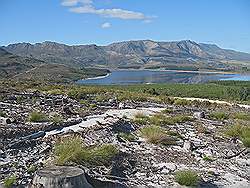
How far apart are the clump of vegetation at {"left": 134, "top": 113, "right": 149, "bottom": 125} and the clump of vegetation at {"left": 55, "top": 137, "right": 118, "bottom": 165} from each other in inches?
272

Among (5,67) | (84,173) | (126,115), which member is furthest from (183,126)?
(5,67)

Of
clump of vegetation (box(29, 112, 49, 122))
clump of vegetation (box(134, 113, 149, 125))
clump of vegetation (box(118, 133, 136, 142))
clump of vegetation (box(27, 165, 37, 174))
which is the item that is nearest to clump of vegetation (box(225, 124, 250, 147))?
clump of vegetation (box(134, 113, 149, 125))

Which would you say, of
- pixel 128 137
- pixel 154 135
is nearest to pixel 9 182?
pixel 128 137

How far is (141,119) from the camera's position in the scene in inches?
828

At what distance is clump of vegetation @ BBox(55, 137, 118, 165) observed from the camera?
12.0m

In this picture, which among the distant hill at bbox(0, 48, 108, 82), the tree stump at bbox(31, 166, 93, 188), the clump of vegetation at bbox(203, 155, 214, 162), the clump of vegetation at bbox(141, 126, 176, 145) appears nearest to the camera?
the tree stump at bbox(31, 166, 93, 188)

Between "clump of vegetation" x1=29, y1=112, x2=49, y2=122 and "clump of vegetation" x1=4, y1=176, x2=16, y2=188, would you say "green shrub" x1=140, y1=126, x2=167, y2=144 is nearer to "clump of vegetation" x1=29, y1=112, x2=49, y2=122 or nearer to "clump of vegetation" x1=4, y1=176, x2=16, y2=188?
Result: "clump of vegetation" x1=29, y1=112, x2=49, y2=122

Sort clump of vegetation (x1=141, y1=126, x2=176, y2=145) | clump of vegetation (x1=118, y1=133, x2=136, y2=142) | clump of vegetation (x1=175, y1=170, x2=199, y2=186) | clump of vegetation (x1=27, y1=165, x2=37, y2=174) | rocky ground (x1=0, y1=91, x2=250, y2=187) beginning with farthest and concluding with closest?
clump of vegetation (x1=118, y1=133, x2=136, y2=142) < clump of vegetation (x1=141, y1=126, x2=176, y2=145) < rocky ground (x1=0, y1=91, x2=250, y2=187) < clump of vegetation (x1=175, y1=170, x2=199, y2=186) < clump of vegetation (x1=27, y1=165, x2=37, y2=174)

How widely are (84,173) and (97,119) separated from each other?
958 centimetres

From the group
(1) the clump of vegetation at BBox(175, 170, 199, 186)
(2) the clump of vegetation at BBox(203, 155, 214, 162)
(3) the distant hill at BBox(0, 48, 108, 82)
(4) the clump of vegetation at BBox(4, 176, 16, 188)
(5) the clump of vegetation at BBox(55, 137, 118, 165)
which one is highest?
(5) the clump of vegetation at BBox(55, 137, 118, 165)

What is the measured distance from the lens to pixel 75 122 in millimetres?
19000

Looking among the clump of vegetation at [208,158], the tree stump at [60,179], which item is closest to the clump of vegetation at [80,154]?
the tree stump at [60,179]

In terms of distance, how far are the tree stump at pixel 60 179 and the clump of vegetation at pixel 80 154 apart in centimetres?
115

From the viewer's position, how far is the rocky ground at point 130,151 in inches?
470
